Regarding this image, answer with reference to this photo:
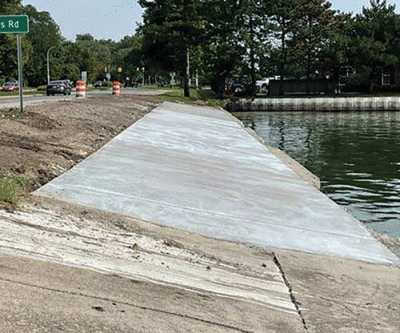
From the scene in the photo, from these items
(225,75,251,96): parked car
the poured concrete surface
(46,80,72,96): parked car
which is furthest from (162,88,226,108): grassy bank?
the poured concrete surface

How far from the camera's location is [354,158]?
24953 millimetres

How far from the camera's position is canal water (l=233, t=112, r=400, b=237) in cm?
1477

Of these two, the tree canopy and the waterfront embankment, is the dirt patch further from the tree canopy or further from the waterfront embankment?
the tree canopy

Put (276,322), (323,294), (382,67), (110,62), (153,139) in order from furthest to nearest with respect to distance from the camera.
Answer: (110,62) < (382,67) < (153,139) < (323,294) < (276,322)

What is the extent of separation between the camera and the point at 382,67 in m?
Answer: 71.4

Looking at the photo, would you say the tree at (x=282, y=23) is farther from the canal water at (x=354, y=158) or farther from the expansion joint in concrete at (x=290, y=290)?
the expansion joint in concrete at (x=290, y=290)

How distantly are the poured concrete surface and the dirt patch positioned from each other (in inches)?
15.1

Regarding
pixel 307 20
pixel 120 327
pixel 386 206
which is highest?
pixel 307 20

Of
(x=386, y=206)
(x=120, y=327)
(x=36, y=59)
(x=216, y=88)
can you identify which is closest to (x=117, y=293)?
(x=120, y=327)

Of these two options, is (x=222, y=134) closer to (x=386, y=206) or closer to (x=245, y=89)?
(x=386, y=206)

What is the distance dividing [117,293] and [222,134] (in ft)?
63.4

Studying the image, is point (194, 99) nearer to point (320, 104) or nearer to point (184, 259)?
point (320, 104)

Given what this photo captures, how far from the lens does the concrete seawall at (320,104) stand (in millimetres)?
63156

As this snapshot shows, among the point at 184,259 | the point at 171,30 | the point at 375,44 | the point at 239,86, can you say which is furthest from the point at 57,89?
the point at 184,259
